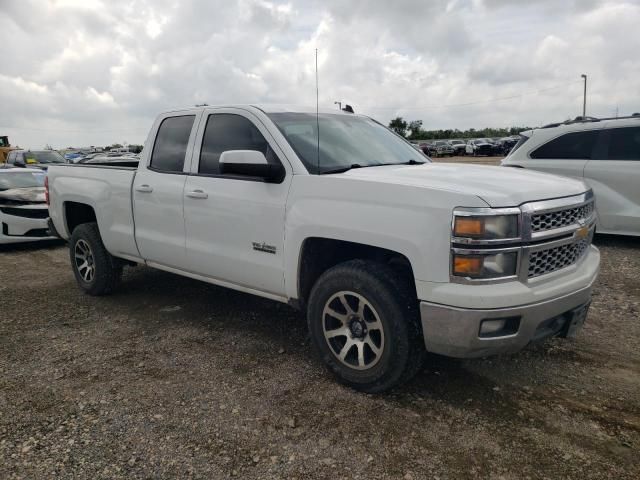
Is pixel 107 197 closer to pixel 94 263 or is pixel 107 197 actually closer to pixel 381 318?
pixel 94 263

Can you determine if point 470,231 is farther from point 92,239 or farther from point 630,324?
point 92,239

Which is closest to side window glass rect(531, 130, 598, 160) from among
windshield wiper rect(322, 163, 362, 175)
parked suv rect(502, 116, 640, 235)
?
parked suv rect(502, 116, 640, 235)

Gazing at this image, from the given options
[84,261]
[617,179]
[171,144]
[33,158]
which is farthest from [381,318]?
[33,158]

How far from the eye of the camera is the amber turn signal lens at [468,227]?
2.74 m

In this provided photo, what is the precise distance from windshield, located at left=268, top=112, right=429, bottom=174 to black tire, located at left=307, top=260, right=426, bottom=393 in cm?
77

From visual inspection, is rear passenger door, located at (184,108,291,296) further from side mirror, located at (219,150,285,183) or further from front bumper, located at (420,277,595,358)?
front bumper, located at (420,277,595,358)

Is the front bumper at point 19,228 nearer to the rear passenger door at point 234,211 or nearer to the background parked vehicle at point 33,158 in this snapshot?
the rear passenger door at point 234,211

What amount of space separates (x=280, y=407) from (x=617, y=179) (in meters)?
5.90

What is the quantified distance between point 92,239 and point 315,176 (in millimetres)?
3112

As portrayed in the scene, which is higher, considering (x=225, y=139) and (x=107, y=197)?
(x=225, y=139)

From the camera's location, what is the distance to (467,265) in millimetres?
2787

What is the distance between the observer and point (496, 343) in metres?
2.87

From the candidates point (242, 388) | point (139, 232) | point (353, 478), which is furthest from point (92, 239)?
point (353, 478)

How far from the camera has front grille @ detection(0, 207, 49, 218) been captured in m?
8.71
